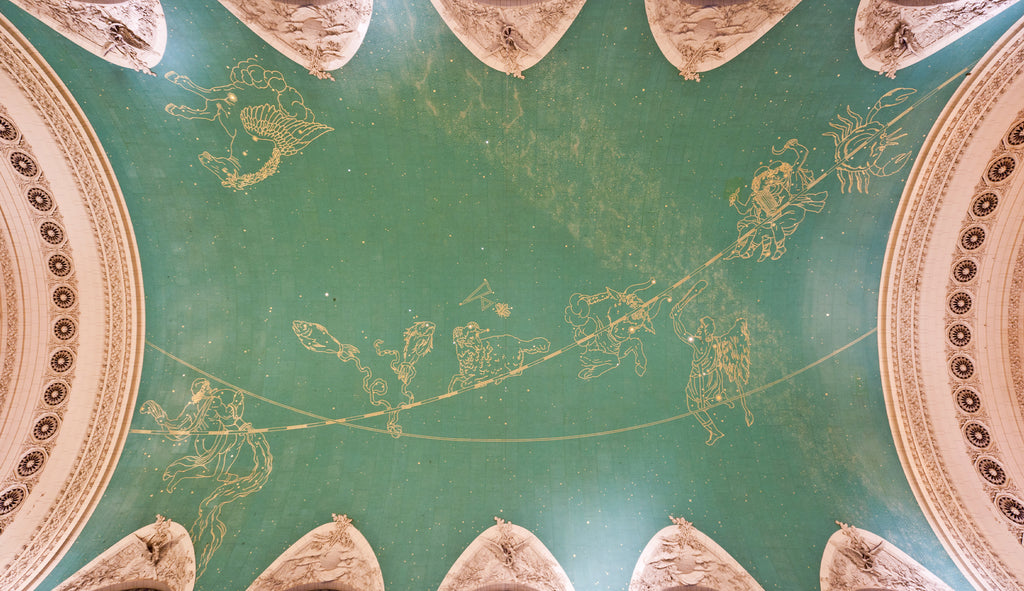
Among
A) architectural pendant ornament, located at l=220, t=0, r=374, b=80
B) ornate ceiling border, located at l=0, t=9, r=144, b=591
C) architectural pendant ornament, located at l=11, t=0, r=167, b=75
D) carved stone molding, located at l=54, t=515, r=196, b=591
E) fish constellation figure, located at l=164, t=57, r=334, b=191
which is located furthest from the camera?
fish constellation figure, located at l=164, t=57, r=334, b=191

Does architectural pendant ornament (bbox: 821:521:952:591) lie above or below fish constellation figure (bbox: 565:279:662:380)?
below

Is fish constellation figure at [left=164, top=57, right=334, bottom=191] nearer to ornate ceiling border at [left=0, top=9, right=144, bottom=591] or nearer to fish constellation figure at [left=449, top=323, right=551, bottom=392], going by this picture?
ornate ceiling border at [left=0, top=9, right=144, bottom=591]

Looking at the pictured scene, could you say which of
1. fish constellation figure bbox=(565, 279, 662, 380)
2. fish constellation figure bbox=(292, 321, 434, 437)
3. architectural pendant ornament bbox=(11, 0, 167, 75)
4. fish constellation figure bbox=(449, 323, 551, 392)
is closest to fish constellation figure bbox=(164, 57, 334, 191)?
architectural pendant ornament bbox=(11, 0, 167, 75)

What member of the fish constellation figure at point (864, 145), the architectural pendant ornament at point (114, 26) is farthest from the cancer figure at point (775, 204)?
the architectural pendant ornament at point (114, 26)

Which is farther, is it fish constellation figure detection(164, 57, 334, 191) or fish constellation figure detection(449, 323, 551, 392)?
fish constellation figure detection(449, 323, 551, 392)

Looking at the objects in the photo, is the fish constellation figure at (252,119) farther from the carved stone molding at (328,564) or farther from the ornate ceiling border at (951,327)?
the ornate ceiling border at (951,327)

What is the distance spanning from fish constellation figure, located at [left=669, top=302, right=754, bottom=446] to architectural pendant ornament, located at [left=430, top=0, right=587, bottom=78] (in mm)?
5118

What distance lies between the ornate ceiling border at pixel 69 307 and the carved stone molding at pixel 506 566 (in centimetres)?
602

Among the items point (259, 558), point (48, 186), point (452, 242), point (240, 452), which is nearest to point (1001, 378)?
point (452, 242)

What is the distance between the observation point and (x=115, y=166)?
20.8 ft

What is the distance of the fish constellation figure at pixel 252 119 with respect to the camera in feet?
20.4

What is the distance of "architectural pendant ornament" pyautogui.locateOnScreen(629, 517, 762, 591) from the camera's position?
6.39 metres

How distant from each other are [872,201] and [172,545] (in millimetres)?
13019

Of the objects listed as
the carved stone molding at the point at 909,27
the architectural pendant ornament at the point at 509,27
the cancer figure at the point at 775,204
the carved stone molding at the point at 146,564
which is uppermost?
the architectural pendant ornament at the point at 509,27
